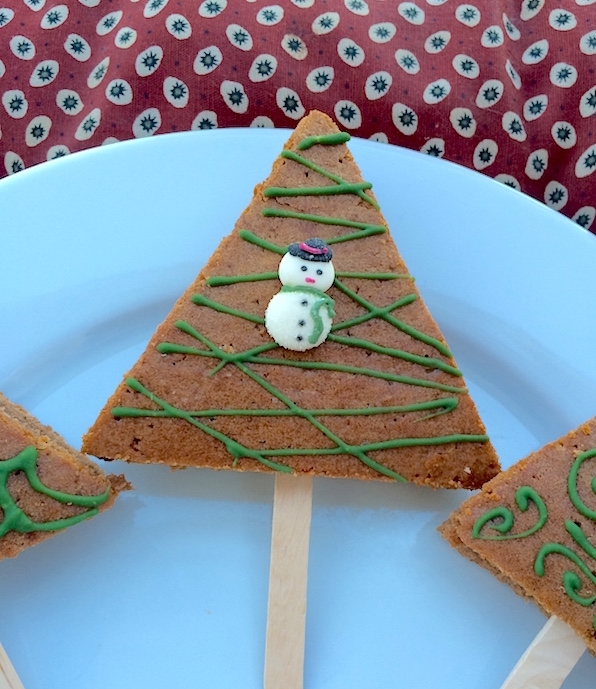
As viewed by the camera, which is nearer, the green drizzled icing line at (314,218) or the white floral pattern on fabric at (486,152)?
the green drizzled icing line at (314,218)

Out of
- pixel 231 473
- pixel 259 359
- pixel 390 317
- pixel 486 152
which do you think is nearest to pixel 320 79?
pixel 486 152

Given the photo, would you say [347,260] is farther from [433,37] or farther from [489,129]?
[433,37]

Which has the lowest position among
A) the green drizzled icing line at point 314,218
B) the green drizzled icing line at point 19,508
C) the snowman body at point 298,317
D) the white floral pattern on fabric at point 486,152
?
the green drizzled icing line at point 19,508

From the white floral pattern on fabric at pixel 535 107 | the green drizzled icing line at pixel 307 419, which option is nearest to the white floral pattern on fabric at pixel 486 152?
the white floral pattern on fabric at pixel 535 107

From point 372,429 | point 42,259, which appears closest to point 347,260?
point 372,429

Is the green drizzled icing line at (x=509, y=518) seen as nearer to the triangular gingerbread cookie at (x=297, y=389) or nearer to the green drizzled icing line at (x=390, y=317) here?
the triangular gingerbread cookie at (x=297, y=389)

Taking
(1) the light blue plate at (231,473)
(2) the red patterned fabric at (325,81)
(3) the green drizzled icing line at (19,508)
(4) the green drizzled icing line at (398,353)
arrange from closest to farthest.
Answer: (3) the green drizzled icing line at (19,508) < (4) the green drizzled icing line at (398,353) < (1) the light blue plate at (231,473) < (2) the red patterned fabric at (325,81)
